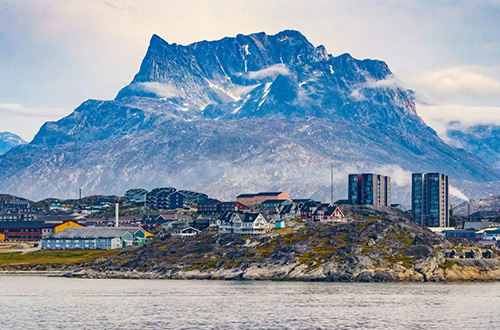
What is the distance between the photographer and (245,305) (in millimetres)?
134500

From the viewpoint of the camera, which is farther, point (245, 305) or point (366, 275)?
point (366, 275)

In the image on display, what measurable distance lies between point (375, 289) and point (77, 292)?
5606 centimetres

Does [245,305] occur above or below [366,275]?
below

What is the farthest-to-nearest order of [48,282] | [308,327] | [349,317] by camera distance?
[48,282]
[349,317]
[308,327]

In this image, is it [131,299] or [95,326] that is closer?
[95,326]

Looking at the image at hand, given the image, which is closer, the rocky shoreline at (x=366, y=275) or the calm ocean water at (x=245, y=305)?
the calm ocean water at (x=245, y=305)

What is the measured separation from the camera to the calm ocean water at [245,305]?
379ft

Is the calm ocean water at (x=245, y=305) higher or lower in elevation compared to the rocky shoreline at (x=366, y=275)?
lower

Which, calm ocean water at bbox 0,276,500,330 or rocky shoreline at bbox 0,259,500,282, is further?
rocky shoreline at bbox 0,259,500,282

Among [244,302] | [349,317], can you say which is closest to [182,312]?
[244,302]

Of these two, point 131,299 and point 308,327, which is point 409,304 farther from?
point 131,299

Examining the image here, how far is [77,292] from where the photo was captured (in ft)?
517

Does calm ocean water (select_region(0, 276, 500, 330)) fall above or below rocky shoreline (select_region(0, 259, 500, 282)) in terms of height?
below

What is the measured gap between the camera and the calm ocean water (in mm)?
115375
